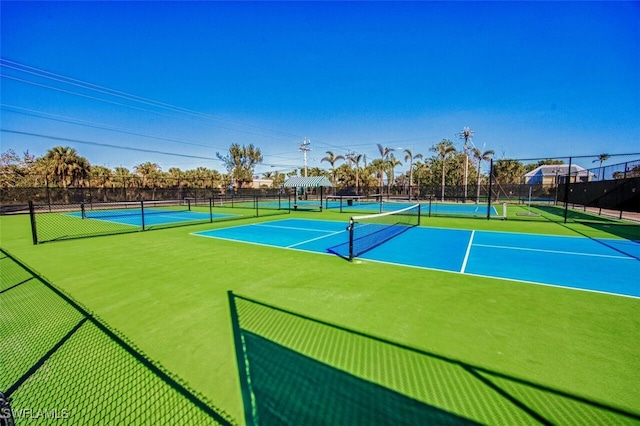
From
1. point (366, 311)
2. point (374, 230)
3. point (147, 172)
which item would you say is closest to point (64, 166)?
point (147, 172)

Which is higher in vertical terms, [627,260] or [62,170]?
[62,170]

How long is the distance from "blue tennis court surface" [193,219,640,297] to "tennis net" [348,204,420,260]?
0.37m

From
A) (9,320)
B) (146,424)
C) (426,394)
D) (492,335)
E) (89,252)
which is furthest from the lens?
(89,252)

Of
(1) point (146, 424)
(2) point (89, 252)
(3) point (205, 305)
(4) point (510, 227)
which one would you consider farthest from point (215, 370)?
(4) point (510, 227)

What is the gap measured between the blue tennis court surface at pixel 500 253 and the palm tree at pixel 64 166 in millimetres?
32175

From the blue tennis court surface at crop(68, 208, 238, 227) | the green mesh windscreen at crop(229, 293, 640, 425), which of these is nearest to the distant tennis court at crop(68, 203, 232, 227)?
the blue tennis court surface at crop(68, 208, 238, 227)

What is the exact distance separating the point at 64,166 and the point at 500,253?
142 feet

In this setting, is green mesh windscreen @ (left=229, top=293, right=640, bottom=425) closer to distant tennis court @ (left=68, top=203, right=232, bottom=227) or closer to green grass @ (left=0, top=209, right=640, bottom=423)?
green grass @ (left=0, top=209, right=640, bottom=423)

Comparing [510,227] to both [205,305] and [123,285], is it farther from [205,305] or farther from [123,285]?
[123,285]

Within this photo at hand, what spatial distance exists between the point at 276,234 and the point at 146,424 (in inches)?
396

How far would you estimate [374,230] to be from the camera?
1420cm

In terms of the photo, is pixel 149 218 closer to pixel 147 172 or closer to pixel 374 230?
pixel 374 230

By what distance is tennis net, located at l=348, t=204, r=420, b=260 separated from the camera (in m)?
8.03

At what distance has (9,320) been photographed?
4527 mm
